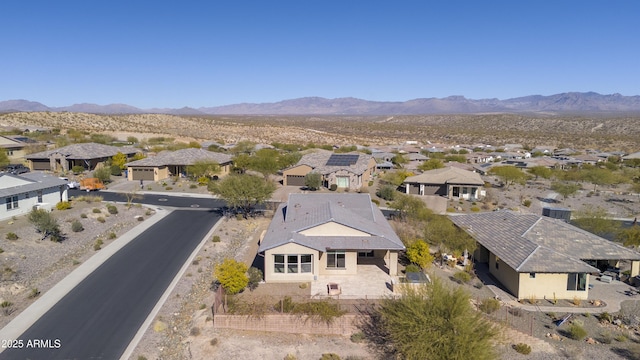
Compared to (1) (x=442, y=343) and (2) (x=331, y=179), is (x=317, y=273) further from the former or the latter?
(2) (x=331, y=179)

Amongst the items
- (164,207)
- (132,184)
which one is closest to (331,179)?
(164,207)

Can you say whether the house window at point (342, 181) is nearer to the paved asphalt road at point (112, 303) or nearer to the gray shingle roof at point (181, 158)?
the gray shingle roof at point (181, 158)

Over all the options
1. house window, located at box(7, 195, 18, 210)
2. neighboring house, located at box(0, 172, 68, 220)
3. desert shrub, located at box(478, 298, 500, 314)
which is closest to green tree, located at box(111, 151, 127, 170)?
neighboring house, located at box(0, 172, 68, 220)

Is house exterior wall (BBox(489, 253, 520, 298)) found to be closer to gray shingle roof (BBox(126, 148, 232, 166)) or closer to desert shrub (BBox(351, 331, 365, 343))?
desert shrub (BBox(351, 331, 365, 343))

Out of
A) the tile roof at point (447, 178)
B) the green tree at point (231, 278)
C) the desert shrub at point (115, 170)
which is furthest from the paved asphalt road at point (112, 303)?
the desert shrub at point (115, 170)

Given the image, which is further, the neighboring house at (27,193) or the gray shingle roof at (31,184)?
the gray shingle roof at (31,184)

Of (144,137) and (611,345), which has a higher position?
(144,137)
